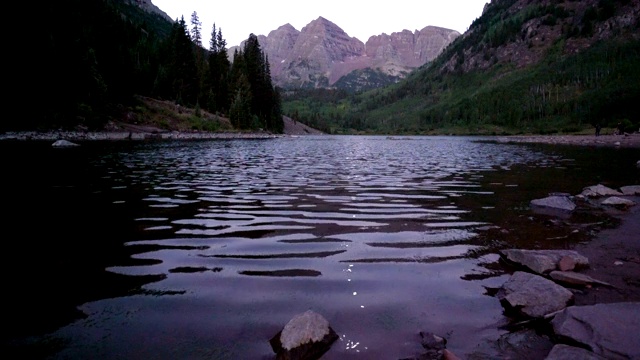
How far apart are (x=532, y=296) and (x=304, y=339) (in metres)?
3.94

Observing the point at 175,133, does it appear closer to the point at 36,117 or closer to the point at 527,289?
the point at 36,117

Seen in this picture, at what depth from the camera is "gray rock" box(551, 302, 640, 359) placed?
4305 mm

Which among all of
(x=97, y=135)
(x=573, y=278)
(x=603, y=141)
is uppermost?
(x=97, y=135)

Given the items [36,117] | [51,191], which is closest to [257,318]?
[51,191]

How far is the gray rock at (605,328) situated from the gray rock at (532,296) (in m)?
0.51

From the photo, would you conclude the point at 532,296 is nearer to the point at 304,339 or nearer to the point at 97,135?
the point at 304,339

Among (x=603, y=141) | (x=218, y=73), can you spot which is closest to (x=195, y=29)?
(x=218, y=73)

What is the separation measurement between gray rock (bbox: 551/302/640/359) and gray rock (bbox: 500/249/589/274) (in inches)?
86.4

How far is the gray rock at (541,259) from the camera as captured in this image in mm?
7500

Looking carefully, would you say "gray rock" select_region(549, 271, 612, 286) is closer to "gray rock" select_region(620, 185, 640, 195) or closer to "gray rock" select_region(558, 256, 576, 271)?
"gray rock" select_region(558, 256, 576, 271)

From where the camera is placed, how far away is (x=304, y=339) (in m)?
4.53

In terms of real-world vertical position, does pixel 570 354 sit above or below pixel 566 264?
above

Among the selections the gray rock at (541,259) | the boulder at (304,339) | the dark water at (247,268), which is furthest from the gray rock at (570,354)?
the gray rock at (541,259)

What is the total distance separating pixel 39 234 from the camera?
30.1ft
